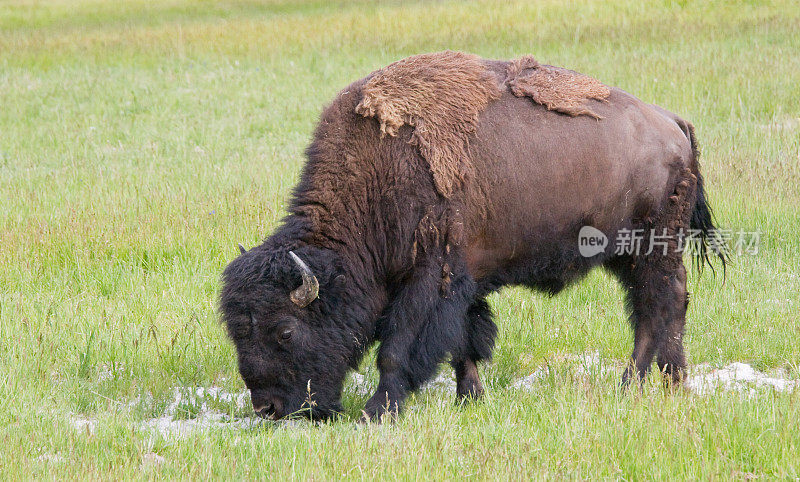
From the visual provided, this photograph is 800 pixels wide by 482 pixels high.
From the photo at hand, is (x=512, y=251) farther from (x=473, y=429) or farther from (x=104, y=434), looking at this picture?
(x=104, y=434)

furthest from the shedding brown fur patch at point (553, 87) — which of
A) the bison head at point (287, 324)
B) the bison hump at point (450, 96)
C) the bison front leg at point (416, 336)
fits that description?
the bison head at point (287, 324)

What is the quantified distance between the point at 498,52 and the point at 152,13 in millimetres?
16086

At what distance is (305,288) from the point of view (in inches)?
175

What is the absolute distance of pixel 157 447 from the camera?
13.3 ft

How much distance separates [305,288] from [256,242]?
3.24m

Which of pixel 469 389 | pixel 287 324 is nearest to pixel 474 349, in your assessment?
pixel 469 389

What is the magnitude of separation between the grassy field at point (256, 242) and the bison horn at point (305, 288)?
678 millimetres

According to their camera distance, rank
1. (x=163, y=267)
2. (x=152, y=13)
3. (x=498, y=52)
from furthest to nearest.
Answer: (x=152, y=13) < (x=498, y=52) < (x=163, y=267)

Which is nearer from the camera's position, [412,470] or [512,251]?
[412,470]

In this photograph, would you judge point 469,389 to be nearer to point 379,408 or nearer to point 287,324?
point 379,408

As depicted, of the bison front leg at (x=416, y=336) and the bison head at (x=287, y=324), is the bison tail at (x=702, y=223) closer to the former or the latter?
the bison front leg at (x=416, y=336)

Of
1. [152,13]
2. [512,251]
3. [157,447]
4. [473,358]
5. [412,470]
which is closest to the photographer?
[412,470]

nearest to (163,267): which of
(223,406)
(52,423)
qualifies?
(223,406)

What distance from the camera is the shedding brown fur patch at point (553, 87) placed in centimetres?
495
